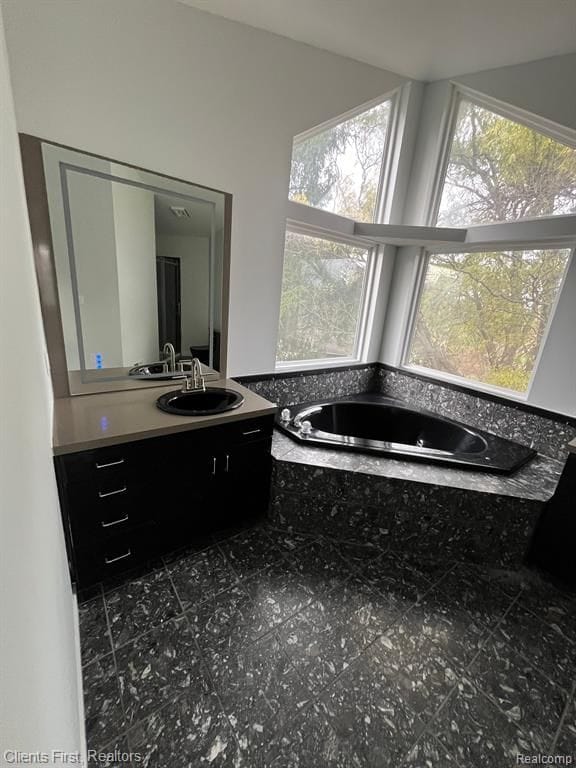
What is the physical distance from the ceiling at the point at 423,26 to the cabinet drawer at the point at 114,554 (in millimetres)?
2708

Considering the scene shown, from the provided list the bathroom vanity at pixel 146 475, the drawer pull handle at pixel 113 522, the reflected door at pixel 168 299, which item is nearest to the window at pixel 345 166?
the reflected door at pixel 168 299

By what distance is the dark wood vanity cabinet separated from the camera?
4.70 ft

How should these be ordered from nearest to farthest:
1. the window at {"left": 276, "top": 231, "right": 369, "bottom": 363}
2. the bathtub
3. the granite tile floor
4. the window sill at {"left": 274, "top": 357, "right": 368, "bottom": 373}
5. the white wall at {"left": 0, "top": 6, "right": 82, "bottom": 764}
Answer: the white wall at {"left": 0, "top": 6, "right": 82, "bottom": 764}, the granite tile floor, the bathtub, the window at {"left": 276, "top": 231, "right": 369, "bottom": 363}, the window sill at {"left": 274, "top": 357, "right": 368, "bottom": 373}

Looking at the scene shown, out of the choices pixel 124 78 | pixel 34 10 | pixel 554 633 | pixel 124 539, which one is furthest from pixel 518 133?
pixel 124 539

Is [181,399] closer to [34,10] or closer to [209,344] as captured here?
[209,344]

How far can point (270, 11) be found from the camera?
1.73 m

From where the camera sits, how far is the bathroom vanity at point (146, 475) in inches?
56.0

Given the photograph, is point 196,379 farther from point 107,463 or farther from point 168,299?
point 107,463

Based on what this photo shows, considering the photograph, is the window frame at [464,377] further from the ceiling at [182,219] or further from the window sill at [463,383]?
the ceiling at [182,219]

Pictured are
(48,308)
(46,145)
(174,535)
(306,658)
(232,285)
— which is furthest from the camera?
(232,285)

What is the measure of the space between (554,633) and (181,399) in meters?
2.26

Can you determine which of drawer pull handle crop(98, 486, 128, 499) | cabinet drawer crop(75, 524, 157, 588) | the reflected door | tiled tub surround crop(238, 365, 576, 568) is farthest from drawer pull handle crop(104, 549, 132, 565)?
the reflected door

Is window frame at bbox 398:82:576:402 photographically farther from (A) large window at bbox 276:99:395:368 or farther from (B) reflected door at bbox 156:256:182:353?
(B) reflected door at bbox 156:256:182:353

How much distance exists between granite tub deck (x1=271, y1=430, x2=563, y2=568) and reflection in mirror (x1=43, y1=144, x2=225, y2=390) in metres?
1.01
